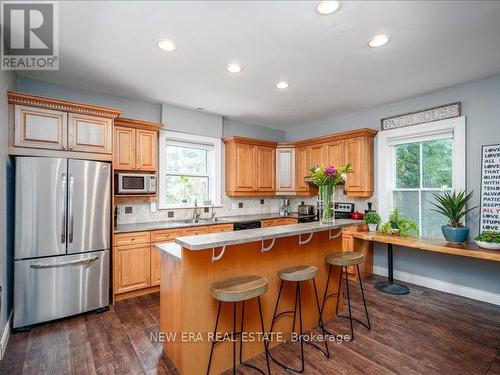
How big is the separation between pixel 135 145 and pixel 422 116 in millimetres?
4265

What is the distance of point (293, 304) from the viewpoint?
2625 mm

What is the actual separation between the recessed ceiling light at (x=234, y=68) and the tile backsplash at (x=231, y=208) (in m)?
2.43

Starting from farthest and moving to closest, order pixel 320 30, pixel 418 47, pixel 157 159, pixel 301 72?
pixel 157 159, pixel 301 72, pixel 418 47, pixel 320 30

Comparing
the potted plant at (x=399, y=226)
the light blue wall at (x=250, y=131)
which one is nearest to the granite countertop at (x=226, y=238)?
the potted plant at (x=399, y=226)

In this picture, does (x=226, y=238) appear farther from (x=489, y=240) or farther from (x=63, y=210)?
(x=489, y=240)

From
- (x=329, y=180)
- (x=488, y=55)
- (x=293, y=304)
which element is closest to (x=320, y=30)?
(x=329, y=180)

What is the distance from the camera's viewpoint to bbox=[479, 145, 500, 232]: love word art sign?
322 cm

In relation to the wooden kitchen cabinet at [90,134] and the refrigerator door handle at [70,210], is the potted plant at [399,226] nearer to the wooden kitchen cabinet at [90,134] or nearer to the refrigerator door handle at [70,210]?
the wooden kitchen cabinet at [90,134]

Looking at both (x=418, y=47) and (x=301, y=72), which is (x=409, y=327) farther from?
(x=301, y=72)

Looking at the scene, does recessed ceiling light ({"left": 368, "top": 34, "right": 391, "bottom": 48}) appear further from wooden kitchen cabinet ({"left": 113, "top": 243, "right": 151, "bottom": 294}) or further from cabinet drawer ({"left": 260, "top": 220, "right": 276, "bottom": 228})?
wooden kitchen cabinet ({"left": 113, "top": 243, "right": 151, "bottom": 294})

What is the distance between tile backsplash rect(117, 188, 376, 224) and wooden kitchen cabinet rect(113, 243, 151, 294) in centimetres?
68

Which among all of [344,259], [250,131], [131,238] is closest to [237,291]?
[344,259]

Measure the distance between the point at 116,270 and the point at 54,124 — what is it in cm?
188

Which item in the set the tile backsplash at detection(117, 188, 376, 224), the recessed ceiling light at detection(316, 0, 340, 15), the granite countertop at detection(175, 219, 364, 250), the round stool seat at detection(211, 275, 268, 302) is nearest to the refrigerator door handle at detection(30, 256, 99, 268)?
the tile backsplash at detection(117, 188, 376, 224)
